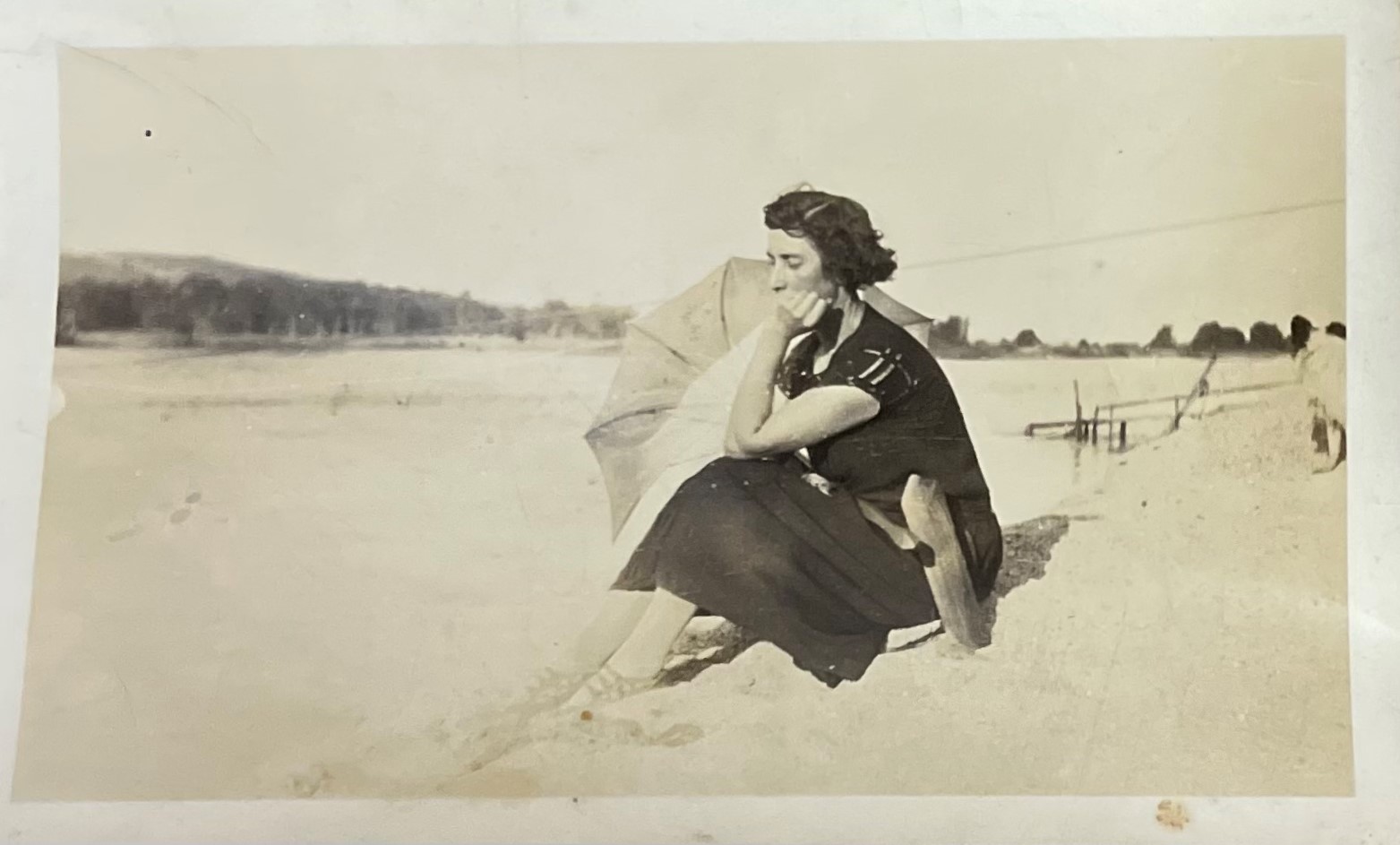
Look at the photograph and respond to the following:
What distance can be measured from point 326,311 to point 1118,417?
0.93 m

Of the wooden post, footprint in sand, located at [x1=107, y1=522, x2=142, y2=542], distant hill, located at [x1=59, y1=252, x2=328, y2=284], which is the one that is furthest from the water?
footprint in sand, located at [x1=107, y1=522, x2=142, y2=542]

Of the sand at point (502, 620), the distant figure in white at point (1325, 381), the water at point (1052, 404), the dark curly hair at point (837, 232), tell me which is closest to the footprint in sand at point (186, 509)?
the sand at point (502, 620)

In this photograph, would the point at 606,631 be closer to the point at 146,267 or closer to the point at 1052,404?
the point at 1052,404

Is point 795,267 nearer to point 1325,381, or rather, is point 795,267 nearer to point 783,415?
point 783,415

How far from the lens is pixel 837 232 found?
125cm

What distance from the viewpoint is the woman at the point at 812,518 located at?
1.20 meters

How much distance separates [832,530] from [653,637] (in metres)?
0.24

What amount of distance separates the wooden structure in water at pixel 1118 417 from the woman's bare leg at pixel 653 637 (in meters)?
0.45

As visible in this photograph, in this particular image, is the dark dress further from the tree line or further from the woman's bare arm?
the tree line

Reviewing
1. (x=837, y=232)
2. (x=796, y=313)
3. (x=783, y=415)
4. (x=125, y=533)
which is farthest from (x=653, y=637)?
(x=125, y=533)

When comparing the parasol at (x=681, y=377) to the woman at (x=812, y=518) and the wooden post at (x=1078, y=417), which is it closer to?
the woman at (x=812, y=518)

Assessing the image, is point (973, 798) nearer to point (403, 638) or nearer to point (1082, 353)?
point (1082, 353)

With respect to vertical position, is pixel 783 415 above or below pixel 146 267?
below

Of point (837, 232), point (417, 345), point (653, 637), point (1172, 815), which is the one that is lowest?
point (1172, 815)
